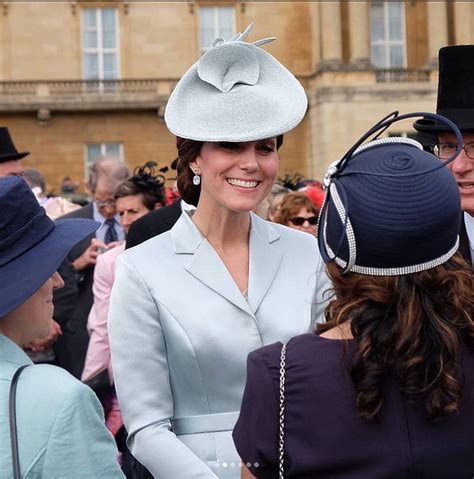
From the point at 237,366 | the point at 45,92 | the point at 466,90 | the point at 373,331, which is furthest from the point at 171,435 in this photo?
the point at 45,92

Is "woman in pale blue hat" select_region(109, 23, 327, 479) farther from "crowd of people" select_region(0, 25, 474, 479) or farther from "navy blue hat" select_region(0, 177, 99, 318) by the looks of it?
"navy blue hat" select_region(0, 177, 99, 318)

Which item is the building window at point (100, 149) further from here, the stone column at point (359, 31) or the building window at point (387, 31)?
the building window at point (387, 31)

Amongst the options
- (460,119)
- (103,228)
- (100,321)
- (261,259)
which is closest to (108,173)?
(103,228)

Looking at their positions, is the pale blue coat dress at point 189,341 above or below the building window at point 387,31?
below

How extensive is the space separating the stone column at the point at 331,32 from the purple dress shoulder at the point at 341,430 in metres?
32.0

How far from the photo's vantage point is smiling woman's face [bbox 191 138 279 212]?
340 centimetres

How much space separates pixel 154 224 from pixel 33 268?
10.0 ft

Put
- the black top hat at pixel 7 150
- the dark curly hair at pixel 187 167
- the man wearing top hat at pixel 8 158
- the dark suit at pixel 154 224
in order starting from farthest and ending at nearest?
the black top hat at pixel 7 150 → the man wearing top hat at pixel 8 158 → the dark suit at pixel 154 224 → the dark curly hair at pixel 187 167

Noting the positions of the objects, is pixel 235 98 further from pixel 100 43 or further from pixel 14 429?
pixel 100 43

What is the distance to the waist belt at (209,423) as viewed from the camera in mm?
3285

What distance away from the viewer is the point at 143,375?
327 cm

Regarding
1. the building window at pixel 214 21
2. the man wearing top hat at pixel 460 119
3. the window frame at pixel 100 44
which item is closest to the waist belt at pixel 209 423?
the man wearing top hat at pixel 460 119

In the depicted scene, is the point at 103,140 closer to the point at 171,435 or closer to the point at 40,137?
the point at 40,137

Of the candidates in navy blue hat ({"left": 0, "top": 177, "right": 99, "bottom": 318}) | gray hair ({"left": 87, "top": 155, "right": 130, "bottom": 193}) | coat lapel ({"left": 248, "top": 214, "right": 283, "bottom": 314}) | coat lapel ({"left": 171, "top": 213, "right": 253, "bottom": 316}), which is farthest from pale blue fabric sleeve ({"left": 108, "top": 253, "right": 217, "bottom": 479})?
gray hair ({"left": 87, "top": 155, "right": 130, "bottom": 193})
